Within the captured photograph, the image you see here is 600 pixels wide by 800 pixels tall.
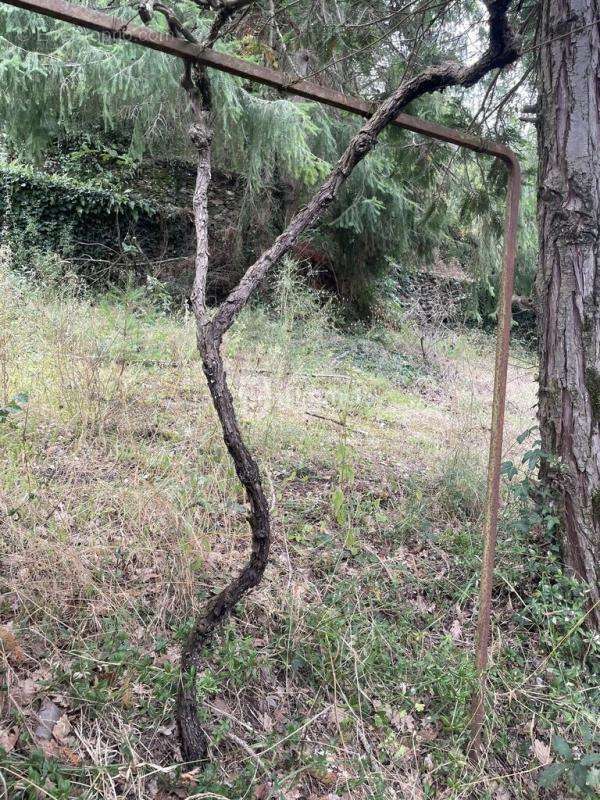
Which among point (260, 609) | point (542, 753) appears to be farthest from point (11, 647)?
point (542, 753)

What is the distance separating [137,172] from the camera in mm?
9078

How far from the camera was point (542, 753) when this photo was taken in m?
2.03

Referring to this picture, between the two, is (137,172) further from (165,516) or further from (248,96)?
(165,516)

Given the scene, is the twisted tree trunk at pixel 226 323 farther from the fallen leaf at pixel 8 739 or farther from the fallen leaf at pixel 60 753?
the fallen leaf at pixel 8 739

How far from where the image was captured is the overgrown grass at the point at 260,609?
1734mm

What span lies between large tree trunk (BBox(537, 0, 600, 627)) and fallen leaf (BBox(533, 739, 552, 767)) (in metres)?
0.68

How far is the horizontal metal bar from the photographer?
156cm

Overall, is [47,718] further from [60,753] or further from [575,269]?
[575,269]

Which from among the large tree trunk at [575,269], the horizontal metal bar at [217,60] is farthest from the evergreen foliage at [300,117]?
the large tree trunk at [575,269]

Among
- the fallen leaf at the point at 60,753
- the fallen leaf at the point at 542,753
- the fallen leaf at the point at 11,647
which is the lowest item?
the fallen leaf at the point at 542,753

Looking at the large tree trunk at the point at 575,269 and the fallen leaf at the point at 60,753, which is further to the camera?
the large tree trunk at the point at 575,269

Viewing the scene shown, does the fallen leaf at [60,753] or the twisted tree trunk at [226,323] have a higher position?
the twisted tree trunk at [226,323]

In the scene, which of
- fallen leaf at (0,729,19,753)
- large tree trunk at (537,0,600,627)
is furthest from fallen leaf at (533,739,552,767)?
fallen leaf at (0,729,19,753)

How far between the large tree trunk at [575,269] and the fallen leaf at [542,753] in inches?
26.9
